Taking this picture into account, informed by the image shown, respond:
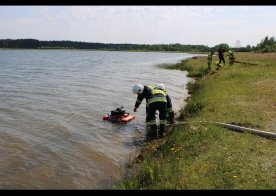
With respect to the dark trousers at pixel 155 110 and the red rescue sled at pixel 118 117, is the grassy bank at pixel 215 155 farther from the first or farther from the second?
the red rescue sled at pixel 118 117

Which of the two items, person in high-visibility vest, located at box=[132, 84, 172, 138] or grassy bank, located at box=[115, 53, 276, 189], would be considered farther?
person in high-visibility vest, located at box=[132, 84, 172, 138]

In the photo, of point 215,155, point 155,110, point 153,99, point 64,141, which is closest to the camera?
point 215,155

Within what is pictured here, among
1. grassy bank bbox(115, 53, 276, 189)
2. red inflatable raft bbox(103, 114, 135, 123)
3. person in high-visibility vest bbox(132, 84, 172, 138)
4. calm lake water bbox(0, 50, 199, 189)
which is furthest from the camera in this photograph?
red inflatable raft bbox(103, 114, 135, 123)

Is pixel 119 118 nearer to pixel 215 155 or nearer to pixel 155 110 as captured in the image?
pixel 155 110

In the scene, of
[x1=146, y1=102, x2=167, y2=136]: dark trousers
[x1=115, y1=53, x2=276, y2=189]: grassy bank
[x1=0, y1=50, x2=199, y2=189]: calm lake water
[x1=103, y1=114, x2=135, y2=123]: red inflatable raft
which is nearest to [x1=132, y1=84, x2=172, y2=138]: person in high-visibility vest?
[x1=146, y1=102, x2=167, y2=136]: dark trousers

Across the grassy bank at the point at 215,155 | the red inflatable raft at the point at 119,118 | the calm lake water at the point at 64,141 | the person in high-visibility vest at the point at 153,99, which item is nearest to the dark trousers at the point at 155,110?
the person in high-visibility vest at the point at 153,99

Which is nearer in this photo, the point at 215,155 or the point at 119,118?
the point at 215,155

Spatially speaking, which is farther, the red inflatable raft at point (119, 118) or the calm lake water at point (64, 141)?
the red inflatable raft at point (119, 118)

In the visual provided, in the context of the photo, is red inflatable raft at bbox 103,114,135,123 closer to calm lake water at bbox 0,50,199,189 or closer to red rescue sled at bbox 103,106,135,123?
red rescue sled at bbox 103,106,135,123

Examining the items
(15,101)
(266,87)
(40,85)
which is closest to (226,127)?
(266,87)

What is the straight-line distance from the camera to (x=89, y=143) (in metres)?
11.5

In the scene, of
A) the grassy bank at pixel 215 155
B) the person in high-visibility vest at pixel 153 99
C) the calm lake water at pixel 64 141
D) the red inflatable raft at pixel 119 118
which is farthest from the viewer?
the red inflatable raft at pixel 119 118

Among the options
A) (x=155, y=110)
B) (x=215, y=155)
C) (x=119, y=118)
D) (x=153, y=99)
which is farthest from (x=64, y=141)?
(x=215, y=155)

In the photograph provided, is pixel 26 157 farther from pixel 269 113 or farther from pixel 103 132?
pixel 269 113
